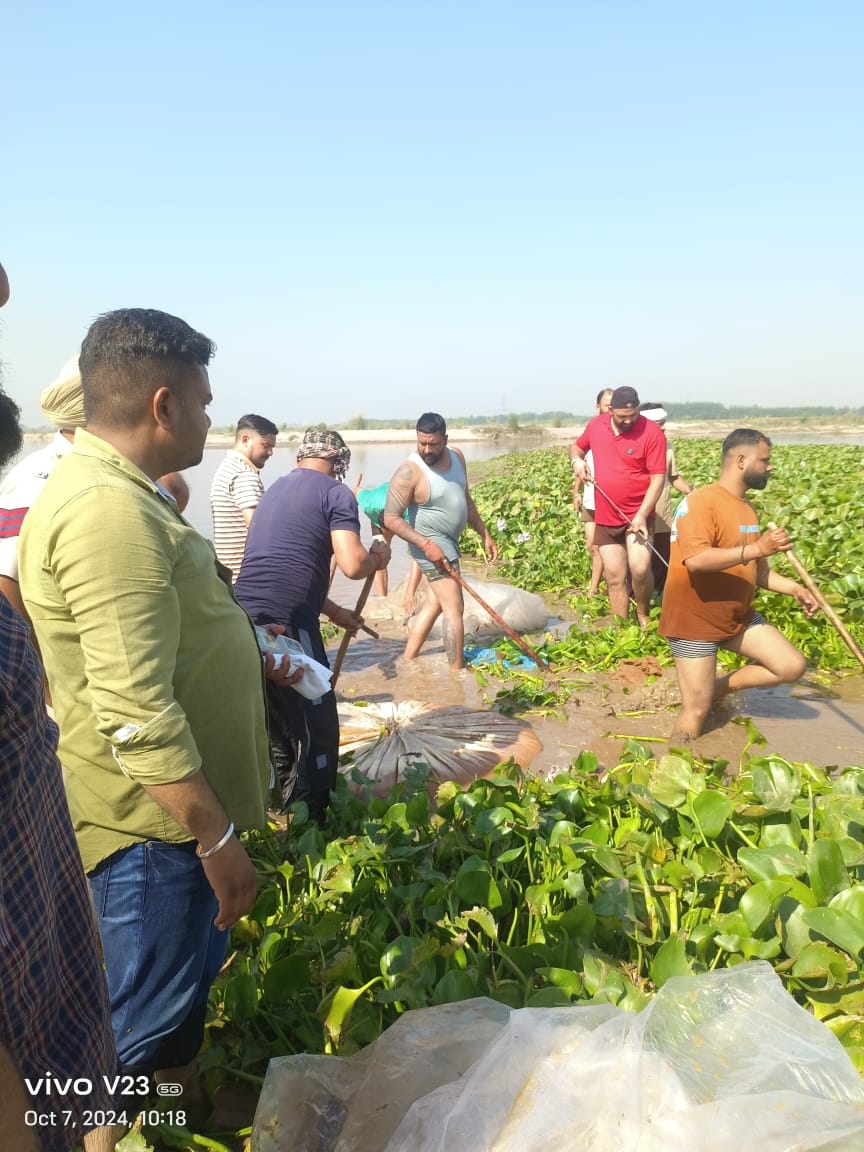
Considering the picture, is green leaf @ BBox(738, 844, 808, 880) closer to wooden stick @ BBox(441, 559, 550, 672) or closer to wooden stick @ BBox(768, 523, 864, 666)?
wooden stick @ BBox(768, 523, 864, 666)

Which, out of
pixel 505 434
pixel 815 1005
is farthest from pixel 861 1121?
pixel 505 434

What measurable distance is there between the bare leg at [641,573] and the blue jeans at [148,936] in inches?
199

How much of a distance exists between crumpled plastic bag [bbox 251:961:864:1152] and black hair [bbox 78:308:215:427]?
4.37 ft

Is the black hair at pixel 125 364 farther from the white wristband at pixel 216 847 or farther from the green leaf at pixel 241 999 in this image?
the green leaf at pixel 241 999

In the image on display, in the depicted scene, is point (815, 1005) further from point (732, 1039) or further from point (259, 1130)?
point (259, 1130)

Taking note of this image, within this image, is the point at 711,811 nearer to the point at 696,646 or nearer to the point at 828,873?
the point at 828,873

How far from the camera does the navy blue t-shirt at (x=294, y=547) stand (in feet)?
10.9

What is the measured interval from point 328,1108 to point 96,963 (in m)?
0.61

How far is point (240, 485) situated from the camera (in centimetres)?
495

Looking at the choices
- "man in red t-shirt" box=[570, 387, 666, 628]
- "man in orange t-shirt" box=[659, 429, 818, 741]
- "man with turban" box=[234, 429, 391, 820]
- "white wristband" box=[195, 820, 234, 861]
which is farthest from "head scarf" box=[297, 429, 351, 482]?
"man in red t-shirt" box=[570, 387, 666, 628]

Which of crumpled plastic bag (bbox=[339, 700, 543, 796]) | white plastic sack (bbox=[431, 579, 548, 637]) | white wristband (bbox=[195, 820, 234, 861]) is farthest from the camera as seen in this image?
white plastic sack (bbox=[431, 579, 548, 637])

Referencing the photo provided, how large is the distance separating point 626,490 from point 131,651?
17.8ft

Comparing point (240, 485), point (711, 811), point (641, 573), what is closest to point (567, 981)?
point (711, 811)

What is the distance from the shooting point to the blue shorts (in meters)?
4.13
